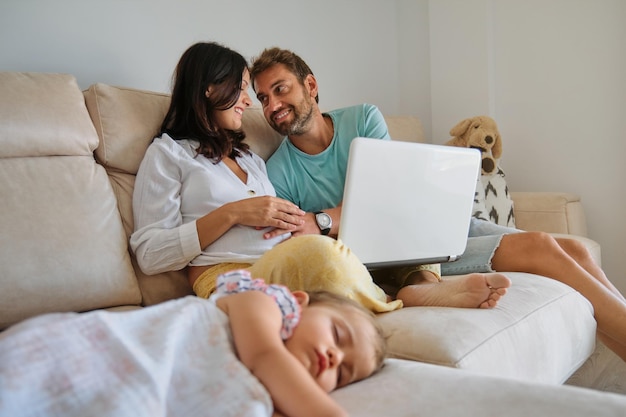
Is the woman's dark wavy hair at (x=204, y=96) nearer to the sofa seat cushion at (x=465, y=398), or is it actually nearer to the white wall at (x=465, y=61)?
the white wall at (x=465, y=61)

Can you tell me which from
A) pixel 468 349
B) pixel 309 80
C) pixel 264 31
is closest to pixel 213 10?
pixel 264 31

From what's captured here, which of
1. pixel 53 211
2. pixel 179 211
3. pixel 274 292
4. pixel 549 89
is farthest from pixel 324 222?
pixel 549 89

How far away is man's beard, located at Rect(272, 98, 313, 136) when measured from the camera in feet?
6.16

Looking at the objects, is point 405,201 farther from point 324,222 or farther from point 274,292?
point 274,292

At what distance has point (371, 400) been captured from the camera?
74 centimetres

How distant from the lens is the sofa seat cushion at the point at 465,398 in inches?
26.0

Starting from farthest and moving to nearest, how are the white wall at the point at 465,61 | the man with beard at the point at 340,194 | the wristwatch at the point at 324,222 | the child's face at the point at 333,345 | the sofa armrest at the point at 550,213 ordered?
the sofa armrest at the point at 550,213, the white wall at the point at 465,61, the wristwatch at the point at 324,222, the man with beard at the point at 340,194, the child's face at the point at 333,345

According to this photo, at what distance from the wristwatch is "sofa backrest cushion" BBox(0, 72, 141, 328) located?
0.54 m

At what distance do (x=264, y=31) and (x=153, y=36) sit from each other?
0.58 metres

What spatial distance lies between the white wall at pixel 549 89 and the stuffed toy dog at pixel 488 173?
14.1 inches

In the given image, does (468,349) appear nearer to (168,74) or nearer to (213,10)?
(168,74)

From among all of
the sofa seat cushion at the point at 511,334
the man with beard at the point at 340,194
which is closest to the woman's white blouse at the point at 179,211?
the man with beard at the point at 340,194

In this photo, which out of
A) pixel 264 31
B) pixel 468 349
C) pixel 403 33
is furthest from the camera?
pixel 403 33

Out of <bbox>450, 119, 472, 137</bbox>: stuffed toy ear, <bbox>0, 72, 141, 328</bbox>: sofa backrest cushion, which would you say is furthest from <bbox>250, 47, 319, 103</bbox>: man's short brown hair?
<bbox>450, 119, 472, 137</bbox>: stuffed toy ear
